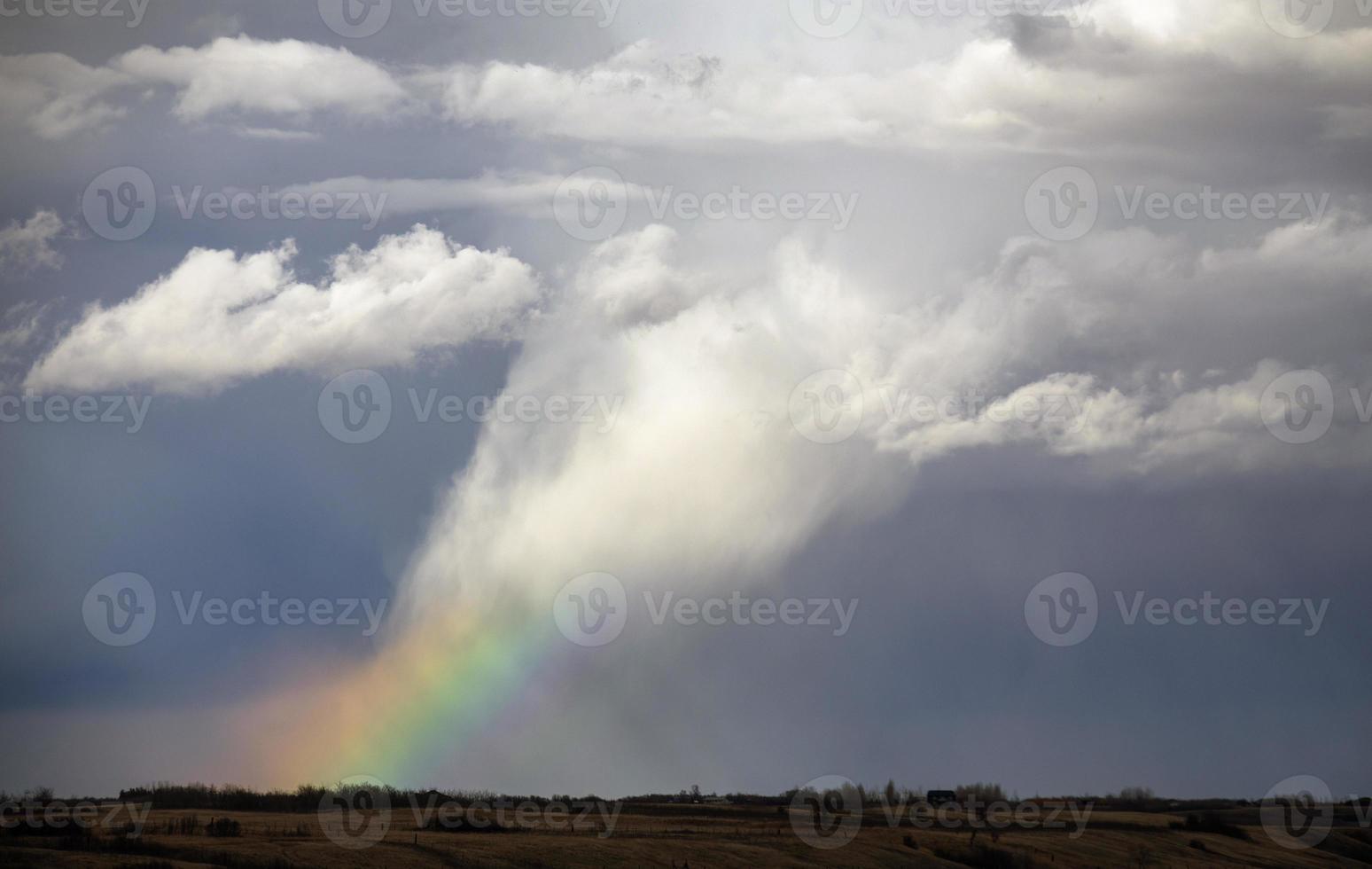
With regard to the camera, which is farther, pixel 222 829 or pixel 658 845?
pixel 658 845

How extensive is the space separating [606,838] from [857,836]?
3082 centimetres

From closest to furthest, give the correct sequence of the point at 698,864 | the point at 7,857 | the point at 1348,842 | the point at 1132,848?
1. the point at 7,857
2. the point at 698,864
3. the point at 1132,848
4. the point at 1348,842

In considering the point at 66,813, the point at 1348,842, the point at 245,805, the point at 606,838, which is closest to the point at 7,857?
the point at 66,813

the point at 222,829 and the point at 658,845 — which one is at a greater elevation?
the point at 658,845

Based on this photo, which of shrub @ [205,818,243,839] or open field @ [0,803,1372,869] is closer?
open field @ [0,803,1372,869]

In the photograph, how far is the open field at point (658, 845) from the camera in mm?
96438

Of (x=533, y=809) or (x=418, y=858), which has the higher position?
(x=533, y=809)

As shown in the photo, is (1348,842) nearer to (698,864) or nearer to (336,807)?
(698,864)

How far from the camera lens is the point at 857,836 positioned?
140 m

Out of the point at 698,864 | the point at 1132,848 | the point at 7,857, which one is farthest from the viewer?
the point at 1132,848

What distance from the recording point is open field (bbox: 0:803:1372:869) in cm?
9644

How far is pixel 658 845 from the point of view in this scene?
120 metres

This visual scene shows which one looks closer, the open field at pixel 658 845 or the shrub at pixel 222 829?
the open field at pixel 658 845

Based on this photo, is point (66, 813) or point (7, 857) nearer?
point (7, 857)
